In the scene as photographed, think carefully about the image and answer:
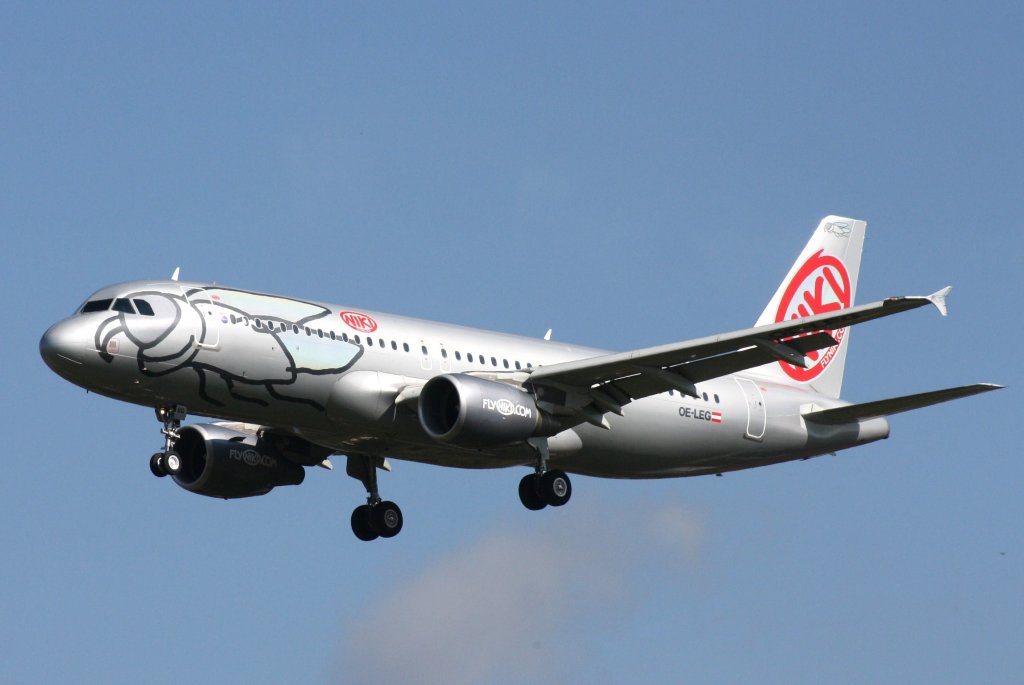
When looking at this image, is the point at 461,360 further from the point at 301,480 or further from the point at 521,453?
the point at 301,480

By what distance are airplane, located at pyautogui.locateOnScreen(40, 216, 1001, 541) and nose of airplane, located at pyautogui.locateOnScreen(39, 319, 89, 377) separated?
4 cm

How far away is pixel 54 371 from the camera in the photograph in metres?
38.3

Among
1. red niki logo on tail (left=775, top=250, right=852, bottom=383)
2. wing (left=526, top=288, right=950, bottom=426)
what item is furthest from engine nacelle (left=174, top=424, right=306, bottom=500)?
red niki logo on tail (left=775, top=250, right=852, bottom=383)

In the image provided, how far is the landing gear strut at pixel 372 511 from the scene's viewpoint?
4581cm

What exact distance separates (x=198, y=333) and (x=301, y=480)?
779 centimetres

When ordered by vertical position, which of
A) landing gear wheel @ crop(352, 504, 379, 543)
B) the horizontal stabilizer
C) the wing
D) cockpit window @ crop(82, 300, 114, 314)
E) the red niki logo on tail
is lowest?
landing gear wheel @ crop(352, 504, 379, 543)

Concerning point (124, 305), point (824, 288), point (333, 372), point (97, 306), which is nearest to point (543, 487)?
point (333, 372)

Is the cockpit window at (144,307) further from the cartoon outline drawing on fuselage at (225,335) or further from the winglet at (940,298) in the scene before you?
the winglet at (940,298)

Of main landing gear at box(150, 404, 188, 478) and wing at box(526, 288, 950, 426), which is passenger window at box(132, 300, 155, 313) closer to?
main landing gear at box(150, 404, 188, 478)

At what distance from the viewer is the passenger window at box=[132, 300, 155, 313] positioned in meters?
38.8

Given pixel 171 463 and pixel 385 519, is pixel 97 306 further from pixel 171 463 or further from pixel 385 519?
pixel 385 519

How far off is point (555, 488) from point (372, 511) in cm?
559

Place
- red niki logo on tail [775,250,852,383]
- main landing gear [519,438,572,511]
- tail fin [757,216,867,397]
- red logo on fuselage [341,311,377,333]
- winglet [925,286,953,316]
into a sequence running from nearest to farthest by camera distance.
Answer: winglet [925,286,953,316] < red logo on fuselage [341,311,377,333] < main landing gear [519,438,572,511] < tail fin [757,216,867,397] < red niki logo on tail [775,250,852,383]

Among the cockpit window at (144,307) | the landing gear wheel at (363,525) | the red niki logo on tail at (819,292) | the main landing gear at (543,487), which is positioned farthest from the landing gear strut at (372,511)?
the red niki logo on tail at (819,292)
